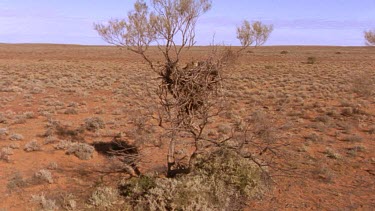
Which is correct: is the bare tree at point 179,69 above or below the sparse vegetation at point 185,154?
above

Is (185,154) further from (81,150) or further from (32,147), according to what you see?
(32,147)

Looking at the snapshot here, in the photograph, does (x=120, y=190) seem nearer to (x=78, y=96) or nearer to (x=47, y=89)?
(x=78, y=96)

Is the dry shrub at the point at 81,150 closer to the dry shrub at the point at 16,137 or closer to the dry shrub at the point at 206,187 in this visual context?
the dry shrub at the point at 16,137

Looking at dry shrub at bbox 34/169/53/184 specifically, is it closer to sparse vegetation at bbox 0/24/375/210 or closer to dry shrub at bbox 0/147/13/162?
sparse vegetation at bbox 0/24/375/210

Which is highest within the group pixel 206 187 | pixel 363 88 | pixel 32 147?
pixel 363 88

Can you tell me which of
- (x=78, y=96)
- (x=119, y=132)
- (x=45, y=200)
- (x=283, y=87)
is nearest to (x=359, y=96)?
(x=283, y=87)

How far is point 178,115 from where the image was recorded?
743 cm

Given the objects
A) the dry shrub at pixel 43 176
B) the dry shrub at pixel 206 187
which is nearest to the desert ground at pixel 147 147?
the dry shrub at pixel 43 176

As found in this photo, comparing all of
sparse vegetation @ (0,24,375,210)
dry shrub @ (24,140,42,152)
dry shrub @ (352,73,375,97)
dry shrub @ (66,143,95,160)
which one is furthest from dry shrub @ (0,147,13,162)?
dry shrub @ (352,73,375,97)

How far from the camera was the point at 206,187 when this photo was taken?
6535mm

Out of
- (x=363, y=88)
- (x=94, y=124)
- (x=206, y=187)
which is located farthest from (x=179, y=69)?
(x=363, y=88)

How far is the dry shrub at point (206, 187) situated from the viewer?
20.6 feet

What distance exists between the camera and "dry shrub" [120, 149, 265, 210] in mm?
6289

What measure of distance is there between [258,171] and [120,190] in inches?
113
